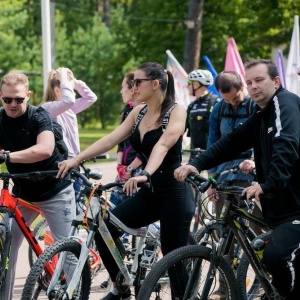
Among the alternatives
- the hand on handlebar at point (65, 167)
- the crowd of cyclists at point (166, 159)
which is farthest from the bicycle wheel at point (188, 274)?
the hand on handlebar at point (65, 167)

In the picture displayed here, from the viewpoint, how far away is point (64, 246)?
19.5 feet

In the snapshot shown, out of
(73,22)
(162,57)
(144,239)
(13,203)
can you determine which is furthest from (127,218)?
(73,22)

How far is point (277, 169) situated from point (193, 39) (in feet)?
90.1

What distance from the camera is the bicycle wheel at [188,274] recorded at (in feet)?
18.6

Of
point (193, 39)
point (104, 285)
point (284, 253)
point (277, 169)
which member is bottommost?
point (193, 39)

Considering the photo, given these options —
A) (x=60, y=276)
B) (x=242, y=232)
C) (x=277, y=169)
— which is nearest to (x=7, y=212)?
(x=60, y=276)

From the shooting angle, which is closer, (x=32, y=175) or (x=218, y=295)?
(x=218, y=295)

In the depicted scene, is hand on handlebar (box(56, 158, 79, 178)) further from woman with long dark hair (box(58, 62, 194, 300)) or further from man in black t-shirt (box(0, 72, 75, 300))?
man in black t-shirt (box(0, 72, 75, 300))

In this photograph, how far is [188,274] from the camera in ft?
19.6

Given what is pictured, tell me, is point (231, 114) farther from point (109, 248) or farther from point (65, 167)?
point (65, 167)

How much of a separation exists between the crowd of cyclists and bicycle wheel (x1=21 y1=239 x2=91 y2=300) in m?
0.30

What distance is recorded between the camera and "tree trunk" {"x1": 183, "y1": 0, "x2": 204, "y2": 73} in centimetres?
3216

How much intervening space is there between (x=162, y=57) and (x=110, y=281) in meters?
31.2

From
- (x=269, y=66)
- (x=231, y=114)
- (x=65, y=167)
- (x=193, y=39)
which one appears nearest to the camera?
(x=269, y=66)
